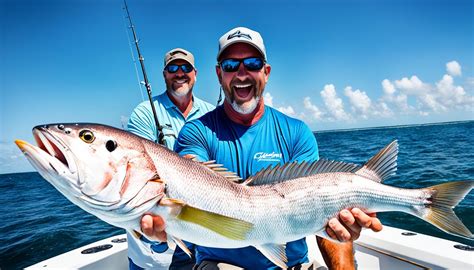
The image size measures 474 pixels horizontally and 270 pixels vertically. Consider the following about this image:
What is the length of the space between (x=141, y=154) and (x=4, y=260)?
8963 millimetres

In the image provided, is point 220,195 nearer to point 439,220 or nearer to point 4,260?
point 439,220

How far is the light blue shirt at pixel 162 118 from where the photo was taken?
4336 millimetres

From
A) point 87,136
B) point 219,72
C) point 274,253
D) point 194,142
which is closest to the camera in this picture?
point 87,136

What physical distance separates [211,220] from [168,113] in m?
2.70

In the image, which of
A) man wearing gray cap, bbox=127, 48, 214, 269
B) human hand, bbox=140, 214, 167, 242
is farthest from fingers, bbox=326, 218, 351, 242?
man wearing gray cap, bbox=127, 48, 214, 269

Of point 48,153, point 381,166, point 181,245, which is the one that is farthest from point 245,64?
point 48,153

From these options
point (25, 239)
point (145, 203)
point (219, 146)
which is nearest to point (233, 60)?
point (219, 146)

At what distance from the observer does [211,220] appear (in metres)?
2.19

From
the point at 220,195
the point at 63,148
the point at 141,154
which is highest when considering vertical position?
the point at 63,148

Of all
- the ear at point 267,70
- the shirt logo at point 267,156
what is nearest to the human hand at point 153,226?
the shirt logo at point 267,156

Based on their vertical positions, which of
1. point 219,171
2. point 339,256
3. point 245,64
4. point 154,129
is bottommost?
point 339,256

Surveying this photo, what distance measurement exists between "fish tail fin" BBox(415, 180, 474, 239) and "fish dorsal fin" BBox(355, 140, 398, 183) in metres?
0.33

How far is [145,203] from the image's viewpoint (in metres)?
2.04

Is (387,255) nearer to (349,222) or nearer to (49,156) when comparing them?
(349,222)
